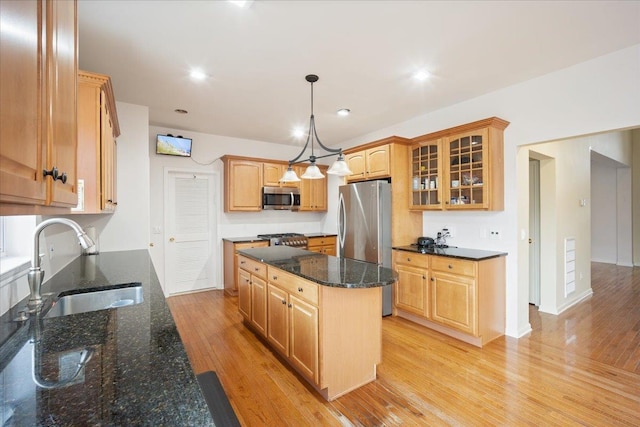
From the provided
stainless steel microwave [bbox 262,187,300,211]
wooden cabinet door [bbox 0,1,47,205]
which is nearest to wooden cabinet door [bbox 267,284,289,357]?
wooden cabinet door [bbox 0,1,47,205]

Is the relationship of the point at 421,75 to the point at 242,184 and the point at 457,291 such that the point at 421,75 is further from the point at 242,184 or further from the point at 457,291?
the point at 242,184

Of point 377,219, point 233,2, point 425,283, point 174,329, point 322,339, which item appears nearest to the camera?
point 174,329

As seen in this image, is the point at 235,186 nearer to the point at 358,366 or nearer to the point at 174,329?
the point at 358,366

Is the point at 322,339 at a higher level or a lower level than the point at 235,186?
lower

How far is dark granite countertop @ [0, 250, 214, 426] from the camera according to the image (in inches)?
26.0

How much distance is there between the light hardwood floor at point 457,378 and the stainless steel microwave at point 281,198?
6.89ft

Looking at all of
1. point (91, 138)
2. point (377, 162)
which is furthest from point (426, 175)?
point (91, 138)

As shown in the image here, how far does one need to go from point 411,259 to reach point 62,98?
135 inches

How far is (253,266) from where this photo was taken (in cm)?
307

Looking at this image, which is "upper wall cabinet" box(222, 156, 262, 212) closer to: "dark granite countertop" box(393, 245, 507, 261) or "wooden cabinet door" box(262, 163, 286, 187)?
"wooden cabinet door" box(262, 163, 286, 187)

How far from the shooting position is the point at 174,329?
1.19 metres

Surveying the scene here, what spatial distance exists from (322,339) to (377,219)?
2.04 metres

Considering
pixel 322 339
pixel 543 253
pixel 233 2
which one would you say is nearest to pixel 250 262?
pixel 322 339

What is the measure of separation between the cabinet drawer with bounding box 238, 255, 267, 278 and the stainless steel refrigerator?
1.55 meters
